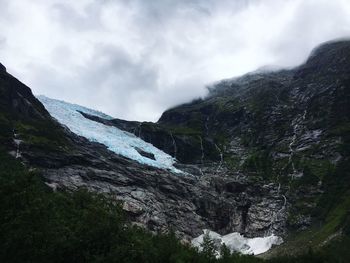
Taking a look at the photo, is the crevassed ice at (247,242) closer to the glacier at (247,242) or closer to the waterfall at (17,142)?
the glacier at (247,242)

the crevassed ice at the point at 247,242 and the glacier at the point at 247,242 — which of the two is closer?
the glacier at the point at 247,242

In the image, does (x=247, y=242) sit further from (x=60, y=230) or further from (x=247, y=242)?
(x=60, y=230)

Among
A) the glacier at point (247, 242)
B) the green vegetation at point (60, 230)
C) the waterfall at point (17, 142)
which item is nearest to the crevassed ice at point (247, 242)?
the glacier at point (247, 242)

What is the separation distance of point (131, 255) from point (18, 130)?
128787 millimetres

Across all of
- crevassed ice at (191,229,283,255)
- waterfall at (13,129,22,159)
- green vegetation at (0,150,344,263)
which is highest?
waterfall at (13,129,22,159)

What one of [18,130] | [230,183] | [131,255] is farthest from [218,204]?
[131,255]

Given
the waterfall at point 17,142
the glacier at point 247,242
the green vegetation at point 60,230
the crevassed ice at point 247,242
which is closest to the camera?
the green vegetation at point 60,230

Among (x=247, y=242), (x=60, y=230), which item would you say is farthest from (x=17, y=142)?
(x=60, y=230)

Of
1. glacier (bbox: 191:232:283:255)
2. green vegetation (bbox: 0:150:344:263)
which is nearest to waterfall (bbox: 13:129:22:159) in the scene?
glacier (bbox: 191:232:283:255)

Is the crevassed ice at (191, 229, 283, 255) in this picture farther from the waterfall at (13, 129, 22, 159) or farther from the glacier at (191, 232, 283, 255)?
the waterfall at (13, 129, 22, 159)

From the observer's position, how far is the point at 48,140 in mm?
177250

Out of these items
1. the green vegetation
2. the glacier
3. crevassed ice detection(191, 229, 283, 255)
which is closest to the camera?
the green vegetation

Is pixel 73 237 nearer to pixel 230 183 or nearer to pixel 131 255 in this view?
pixel 131 255

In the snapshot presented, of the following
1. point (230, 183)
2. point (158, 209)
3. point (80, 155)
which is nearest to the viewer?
point (158, 209)
